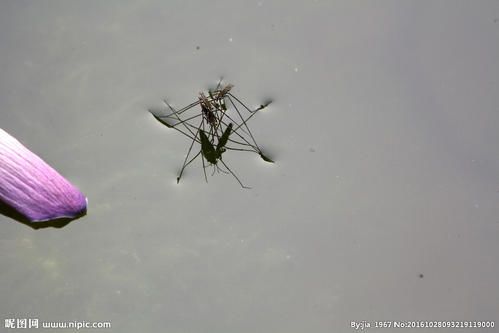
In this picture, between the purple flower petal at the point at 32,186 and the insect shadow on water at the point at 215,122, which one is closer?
the purple flower petal at the point at 32,186

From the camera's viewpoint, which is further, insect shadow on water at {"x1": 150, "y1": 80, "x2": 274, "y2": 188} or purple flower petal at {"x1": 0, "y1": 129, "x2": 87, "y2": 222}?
insect shadow on water at {"x1": 150, "y1": 80, "x2": 274, "y2": 188}

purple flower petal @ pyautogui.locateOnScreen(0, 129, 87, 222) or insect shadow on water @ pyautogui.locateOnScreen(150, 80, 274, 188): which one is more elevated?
insect shadow on water @ pyautogui.locateOnScreen(150, 80, 274, 188)

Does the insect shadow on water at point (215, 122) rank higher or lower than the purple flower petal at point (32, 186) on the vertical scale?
higher

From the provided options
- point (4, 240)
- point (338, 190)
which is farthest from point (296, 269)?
point (4, 240)
